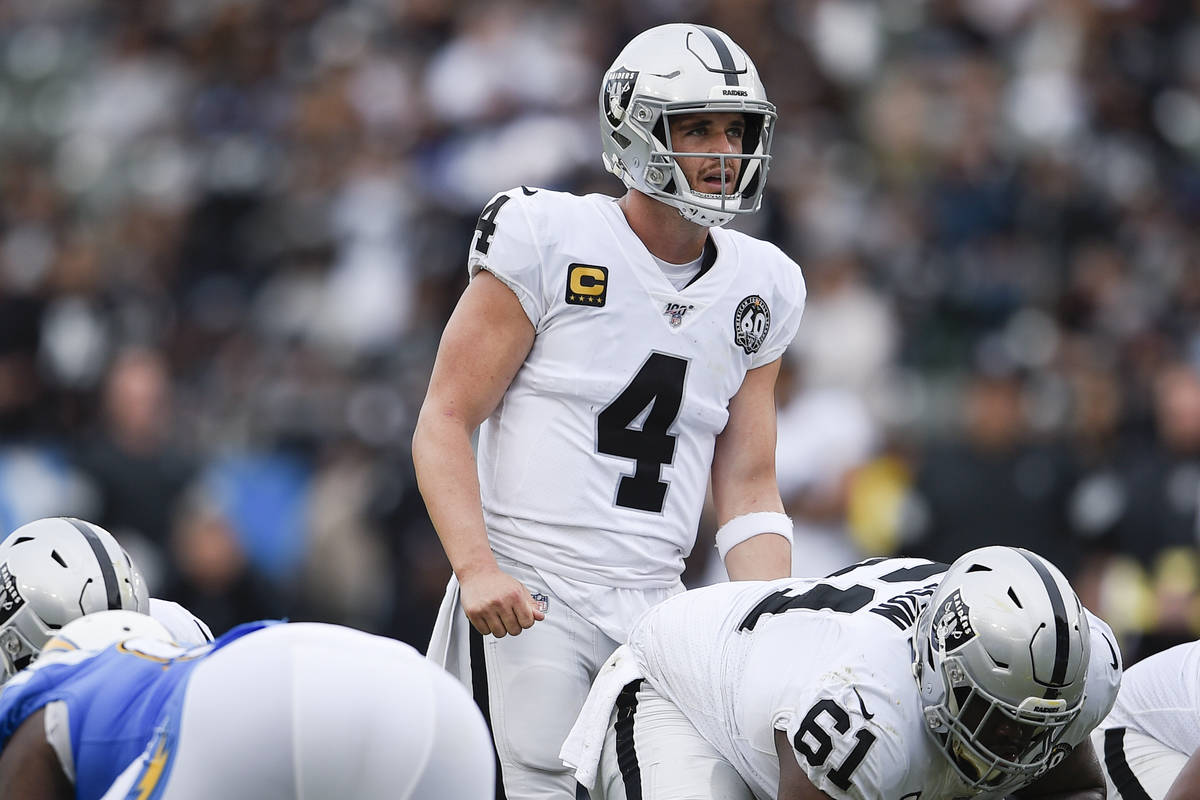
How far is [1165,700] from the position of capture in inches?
173

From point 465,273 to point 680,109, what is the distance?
5.42 meters

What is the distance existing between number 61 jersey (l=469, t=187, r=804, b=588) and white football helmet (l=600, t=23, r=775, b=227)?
17 centimetres

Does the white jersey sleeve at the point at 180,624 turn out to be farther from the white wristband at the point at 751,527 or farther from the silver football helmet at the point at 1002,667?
the silver football helmet at the point at 1002,667

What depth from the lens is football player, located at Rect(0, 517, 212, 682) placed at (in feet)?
12.6

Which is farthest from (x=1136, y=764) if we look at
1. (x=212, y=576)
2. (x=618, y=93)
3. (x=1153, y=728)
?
(x=212, y=576)

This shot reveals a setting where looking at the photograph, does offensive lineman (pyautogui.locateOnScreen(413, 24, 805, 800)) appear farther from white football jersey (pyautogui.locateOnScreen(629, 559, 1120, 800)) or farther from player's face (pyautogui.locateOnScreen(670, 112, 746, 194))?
white football jersey (pyautogui.locateOnScreen(629, 559, 1120, 800))

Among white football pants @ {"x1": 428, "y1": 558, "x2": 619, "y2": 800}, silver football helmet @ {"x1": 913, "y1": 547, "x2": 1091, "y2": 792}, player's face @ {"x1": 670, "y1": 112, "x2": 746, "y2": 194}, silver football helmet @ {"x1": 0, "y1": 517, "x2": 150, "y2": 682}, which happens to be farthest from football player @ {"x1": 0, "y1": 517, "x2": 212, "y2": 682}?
silver football helmet @ {"x1": 913, "y1": 547, "x2": 1091, "y2": 792}

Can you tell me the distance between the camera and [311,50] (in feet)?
39.4

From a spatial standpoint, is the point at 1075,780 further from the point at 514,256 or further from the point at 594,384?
the point at 514,256

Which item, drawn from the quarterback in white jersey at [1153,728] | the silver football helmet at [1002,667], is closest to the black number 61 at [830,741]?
the silver football helmet at [1002,667]

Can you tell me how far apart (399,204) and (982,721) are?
7509 millimetres

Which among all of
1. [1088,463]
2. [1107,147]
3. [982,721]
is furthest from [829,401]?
[982,721]

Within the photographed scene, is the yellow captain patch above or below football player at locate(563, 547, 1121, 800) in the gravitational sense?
above

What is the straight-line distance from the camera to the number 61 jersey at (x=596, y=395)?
168 inches
